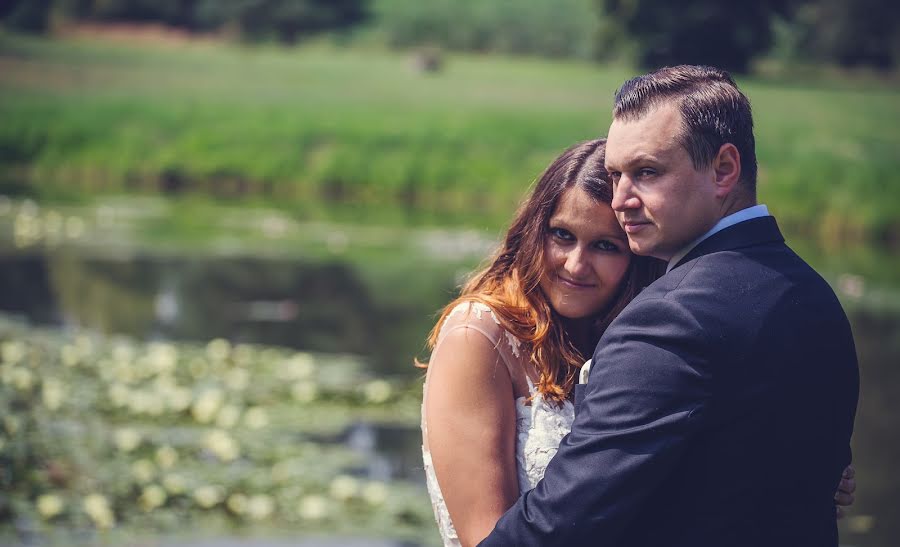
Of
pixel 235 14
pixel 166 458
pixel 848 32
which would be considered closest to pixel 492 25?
pixel 235 14

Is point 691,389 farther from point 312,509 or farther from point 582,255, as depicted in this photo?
point 312,509

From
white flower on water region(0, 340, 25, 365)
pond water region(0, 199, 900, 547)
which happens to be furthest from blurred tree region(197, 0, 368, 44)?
white flower on water region(0, 340, 25, 365)

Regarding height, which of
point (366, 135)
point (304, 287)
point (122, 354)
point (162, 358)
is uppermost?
point (162, 358)

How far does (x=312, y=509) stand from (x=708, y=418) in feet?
14.4

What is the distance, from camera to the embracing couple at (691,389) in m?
1.88

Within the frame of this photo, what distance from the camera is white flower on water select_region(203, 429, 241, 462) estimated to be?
676cm

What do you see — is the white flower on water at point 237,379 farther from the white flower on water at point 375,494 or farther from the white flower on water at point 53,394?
the white flower on water at point 375,494

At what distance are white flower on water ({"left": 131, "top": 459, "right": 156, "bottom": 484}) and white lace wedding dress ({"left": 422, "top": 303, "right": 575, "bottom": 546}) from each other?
13.8 feet

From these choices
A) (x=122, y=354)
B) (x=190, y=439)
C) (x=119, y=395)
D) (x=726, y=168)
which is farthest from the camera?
(x=122, y=354)

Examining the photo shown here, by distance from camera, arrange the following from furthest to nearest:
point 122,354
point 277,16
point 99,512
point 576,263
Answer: point 277,16 → point 122,354 → point 99,512 → point 576,263

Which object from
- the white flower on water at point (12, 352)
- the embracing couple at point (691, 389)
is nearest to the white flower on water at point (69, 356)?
the white flower on water at point (12, 352)

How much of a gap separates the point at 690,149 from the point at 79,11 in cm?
4286

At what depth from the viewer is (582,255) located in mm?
2365

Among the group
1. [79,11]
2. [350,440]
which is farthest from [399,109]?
[350,440]
